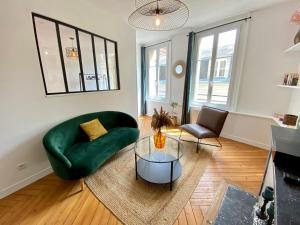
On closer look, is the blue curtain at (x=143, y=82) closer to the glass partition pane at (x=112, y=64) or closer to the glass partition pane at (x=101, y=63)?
the glass partition pane at (x=112, y=64)

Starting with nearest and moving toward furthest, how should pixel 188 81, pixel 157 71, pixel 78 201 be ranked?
pixel 78 201 < pixel 188 81 < pixel 157 71

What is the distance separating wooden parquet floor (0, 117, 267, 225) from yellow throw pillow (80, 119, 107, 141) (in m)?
0.72

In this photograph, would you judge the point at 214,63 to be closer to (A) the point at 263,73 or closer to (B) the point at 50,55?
(A) the point at 263,73

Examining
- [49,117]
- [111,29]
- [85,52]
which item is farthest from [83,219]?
[111,29]

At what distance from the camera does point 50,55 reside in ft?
6.92

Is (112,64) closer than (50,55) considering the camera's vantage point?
No

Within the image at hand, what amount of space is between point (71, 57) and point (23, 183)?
198cm

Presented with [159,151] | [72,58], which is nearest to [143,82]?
[72,58]

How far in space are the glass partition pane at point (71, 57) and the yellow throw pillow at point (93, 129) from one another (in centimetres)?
63

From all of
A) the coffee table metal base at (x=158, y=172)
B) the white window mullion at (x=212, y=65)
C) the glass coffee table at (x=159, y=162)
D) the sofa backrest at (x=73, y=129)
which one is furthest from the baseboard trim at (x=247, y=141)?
the sofa backrest at (x=73, y=129)

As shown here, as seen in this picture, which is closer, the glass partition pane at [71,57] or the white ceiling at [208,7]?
the glass partition pane at [71,57]

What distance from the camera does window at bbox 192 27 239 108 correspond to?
122 inches

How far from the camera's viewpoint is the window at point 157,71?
455 centimetres

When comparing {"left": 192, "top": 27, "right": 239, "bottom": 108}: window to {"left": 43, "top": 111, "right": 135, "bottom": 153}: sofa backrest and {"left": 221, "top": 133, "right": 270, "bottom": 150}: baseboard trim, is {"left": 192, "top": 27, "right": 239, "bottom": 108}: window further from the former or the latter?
{"left": 43, "top": 111, "right": 135, "bottom": 153}: sofa backrest
